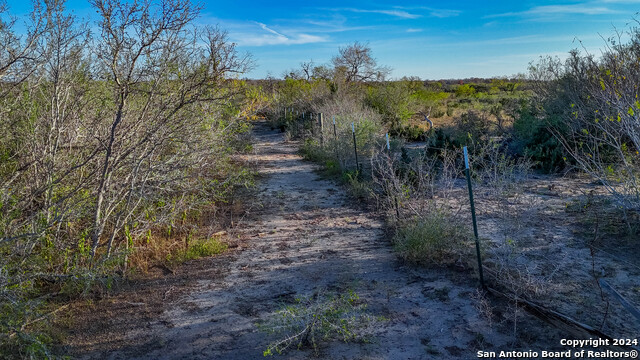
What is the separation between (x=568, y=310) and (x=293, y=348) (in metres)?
2.41

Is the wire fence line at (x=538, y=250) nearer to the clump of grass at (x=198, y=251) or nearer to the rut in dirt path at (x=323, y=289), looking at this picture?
the rut in dirt path at (x=323, y=289)

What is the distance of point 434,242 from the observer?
5.12 metres

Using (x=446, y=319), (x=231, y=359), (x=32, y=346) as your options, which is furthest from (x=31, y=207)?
(x=446, y=319)

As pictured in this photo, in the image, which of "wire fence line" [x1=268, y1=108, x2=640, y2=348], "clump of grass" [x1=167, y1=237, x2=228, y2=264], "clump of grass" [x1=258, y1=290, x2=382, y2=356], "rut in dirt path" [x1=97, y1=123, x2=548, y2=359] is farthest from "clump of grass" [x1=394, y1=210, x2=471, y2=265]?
"clump of grass" [x1=167, y1=237, x2=228, y2=264]

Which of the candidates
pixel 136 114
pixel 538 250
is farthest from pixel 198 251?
pixel 538 250

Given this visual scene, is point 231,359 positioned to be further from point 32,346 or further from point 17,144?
point 17,144

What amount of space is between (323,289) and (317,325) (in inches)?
35.3

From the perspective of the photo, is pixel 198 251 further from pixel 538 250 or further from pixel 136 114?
pixel 538 250

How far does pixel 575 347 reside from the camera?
332cm

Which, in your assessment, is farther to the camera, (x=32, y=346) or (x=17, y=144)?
(x=17, y=144)

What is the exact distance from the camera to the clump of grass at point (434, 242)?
5.09m

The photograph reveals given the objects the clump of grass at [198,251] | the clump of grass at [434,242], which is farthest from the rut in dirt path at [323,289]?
the clump of grass at [198,251]

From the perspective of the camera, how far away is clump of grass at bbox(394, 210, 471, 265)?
5090 mm

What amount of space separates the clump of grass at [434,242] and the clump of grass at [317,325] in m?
1.42
